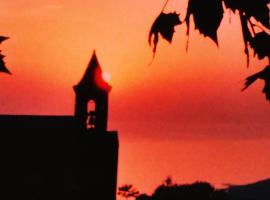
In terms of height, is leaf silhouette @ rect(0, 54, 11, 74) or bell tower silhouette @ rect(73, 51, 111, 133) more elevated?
bell tower silhouette @ rect(73, 51, 111, 133)

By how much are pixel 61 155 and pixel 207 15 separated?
35.0 meters

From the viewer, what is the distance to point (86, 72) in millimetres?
35375

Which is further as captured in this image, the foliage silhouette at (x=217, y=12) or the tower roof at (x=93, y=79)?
the tower roof at (x=93, y=79)

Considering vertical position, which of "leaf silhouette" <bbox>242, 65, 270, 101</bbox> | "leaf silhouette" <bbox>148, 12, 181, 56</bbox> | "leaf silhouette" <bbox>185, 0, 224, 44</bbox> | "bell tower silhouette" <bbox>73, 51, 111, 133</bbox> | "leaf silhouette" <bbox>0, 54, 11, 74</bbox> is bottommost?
"leaf silhouette" <bbox>242, 65, 270, 101</bbox>

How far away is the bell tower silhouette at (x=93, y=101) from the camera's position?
108ft

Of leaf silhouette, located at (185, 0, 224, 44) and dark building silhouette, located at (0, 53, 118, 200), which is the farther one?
dark building silhouette, located at (0, 53, 118, 200)

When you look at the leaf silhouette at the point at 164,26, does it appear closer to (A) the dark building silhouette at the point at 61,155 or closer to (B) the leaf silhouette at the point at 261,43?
(B) the leaf silhouette at the point at 261,43

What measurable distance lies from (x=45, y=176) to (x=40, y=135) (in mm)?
2917

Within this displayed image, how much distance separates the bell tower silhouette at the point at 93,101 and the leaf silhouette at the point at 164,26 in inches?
1172

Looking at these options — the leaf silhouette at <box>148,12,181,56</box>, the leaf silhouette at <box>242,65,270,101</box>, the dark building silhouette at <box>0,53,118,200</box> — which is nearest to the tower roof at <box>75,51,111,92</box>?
the dark building silhouette at <box>0,53,118,200</box>

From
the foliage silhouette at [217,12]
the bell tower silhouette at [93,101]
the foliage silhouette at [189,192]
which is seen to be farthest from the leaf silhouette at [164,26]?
the foliage silhouette at [189,192]

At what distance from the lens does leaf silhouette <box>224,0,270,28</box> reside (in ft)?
8.18

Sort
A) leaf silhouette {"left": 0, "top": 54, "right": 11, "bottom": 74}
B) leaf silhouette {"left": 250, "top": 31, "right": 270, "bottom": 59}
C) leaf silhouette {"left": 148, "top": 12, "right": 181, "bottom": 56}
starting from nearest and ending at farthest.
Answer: leaf silhouette {"left": 250, "top": 31, "right": 270, "bottom": 59}, leaf silhouette {"left": 148, "top": 12, "right": 181, "bottom": 56}, leaf silhouette {"left": 0, "top": 54, "right": 11, "bottom": 74}

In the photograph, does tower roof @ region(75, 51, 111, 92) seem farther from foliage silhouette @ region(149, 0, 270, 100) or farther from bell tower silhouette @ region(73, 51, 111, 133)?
foliage silhouette @ region(149, 0, 270, 100)
